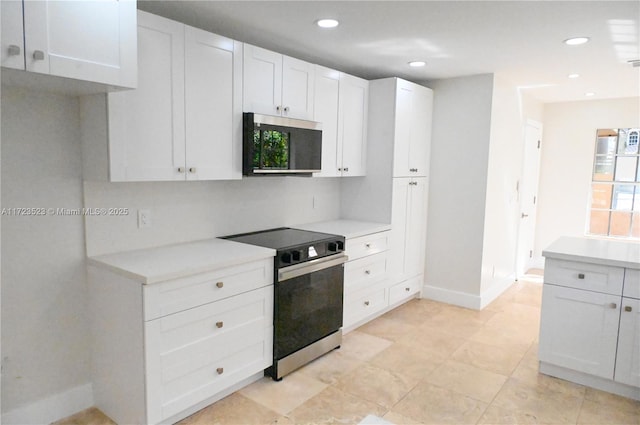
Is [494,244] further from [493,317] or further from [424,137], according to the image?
[424,137]

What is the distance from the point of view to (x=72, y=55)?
179 centimetres

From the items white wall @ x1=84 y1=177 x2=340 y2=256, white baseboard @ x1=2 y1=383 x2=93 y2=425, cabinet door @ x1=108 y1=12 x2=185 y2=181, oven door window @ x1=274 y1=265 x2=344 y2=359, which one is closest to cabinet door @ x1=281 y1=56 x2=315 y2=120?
white wall @ x1=84 y1=177 x2=340 y2=256

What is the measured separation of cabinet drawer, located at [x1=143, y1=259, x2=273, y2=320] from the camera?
2.15 metres

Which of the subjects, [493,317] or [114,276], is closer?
[114,276]

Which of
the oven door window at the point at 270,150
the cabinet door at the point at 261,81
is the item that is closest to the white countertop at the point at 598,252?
the oven door window at the point at 270,150

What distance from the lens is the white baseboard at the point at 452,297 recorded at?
4.37 meters

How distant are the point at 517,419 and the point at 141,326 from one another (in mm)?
2196

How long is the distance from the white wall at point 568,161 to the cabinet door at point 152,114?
532 cm

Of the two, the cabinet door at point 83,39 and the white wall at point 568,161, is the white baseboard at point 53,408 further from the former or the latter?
the white wall at point 568,161

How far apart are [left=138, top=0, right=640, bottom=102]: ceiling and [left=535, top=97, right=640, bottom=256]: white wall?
1.59m

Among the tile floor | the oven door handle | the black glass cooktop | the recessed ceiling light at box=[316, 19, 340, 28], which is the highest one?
the recessed ceiling light at box=[316, 19, 340, 28]

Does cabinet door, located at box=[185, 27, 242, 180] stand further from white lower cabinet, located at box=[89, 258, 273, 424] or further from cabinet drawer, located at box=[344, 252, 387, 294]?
cabinet drawer, located at box=[344, 252, 387, 294]

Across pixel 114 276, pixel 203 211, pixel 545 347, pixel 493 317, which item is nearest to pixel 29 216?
pixel 114 276

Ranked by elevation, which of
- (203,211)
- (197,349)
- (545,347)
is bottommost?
(545,347)
